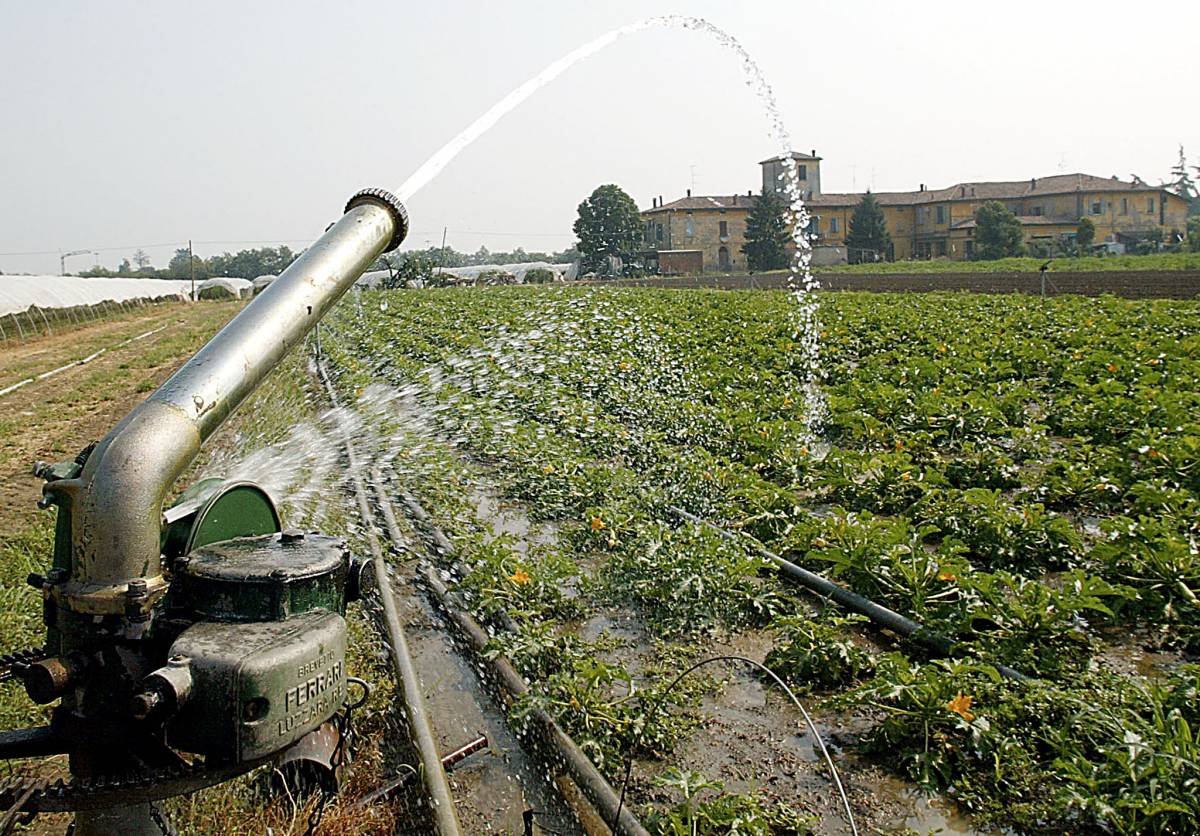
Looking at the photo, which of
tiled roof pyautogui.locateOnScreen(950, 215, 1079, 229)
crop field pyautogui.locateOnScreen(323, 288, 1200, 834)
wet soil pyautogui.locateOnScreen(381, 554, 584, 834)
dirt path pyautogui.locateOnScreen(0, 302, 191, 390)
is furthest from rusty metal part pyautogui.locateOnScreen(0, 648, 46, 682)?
tiled roof pyautogui.locateOnScreen(950, 215, 1079, 229)

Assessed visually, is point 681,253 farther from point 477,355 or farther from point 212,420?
point 212,420

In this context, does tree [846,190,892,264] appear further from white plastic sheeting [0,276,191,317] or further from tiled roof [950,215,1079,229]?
white plastic sheeting [0,276,191,317]

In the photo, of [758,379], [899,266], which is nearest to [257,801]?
[758,379]

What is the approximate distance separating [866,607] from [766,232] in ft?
152

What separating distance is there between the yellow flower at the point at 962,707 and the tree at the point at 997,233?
187ft

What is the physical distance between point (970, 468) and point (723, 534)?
2.93 metres

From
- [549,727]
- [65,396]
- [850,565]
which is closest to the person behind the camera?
[549,727]

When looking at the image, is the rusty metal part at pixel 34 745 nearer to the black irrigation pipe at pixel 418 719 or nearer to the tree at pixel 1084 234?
the black irrigation pipe at pixel 418 719

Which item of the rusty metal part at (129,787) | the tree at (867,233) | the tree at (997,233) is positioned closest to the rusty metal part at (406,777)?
the rusty metal part at (129,787)

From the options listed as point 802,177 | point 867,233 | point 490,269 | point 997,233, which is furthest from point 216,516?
point 867,233

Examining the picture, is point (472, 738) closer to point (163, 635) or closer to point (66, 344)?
point (163, 635)

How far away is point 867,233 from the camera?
60656 millimetres

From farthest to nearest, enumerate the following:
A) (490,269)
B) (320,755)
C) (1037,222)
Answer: (1037,222)
(490,269)
(320,755)

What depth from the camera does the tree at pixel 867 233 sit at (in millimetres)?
60625
